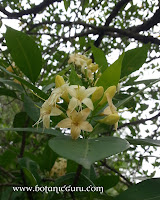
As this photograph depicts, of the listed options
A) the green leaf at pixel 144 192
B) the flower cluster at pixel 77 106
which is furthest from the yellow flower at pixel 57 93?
the green leaf at pixel 144 192

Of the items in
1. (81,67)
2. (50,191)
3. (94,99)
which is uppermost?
(81,67)

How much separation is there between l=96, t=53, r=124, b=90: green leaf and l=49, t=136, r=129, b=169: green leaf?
232mm

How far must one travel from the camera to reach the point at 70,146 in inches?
21.9

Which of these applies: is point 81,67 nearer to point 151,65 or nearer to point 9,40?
point 9,40

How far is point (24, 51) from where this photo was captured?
995 millimetres

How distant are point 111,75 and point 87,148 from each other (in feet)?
1.00

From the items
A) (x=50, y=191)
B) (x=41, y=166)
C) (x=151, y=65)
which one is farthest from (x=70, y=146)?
(x=151, y=65)

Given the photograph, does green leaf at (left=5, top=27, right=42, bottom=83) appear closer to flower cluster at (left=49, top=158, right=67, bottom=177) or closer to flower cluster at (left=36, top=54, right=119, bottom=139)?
flower cluster at (left=36, top=54, right=119, bottom=139)

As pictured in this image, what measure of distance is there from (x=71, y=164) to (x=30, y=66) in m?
0.49

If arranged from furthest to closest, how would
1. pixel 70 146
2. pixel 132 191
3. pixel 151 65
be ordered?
1. pixel 151 65
2. pixel 132 191
3. pixel 70 146

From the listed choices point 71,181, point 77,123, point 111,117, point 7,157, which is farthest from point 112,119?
point 7,157

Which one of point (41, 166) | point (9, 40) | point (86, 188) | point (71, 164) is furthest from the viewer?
point (41, 166)

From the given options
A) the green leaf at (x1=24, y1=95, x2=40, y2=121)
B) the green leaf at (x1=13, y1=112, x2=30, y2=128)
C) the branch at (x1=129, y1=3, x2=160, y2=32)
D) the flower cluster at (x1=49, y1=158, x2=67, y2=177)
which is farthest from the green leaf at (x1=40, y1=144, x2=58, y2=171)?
the branch at (x1=129, y1=3, x2=160, y2=32)

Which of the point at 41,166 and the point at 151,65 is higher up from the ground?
the point at 151,65
